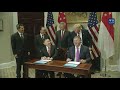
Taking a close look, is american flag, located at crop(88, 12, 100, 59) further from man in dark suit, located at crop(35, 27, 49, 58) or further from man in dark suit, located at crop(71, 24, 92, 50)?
man in dark suit, located at crop(35, 27, 49, 58)

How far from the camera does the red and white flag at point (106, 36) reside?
17.3 ft

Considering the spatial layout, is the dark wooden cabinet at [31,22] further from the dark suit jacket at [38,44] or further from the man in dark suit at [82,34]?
the man in dark suit at [82,34]

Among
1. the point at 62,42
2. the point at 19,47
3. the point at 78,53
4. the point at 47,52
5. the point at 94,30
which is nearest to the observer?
the point at 78,53

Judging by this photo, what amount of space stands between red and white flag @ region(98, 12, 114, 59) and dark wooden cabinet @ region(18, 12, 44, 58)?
1.52 metres

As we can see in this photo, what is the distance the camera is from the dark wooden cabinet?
5087 mm

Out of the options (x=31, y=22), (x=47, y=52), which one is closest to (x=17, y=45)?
(x=47, y=52)

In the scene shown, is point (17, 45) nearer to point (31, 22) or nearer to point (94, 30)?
point (31, 22)

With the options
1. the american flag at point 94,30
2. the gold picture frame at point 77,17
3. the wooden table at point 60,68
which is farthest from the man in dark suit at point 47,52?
the gold picture frame at point 77,17

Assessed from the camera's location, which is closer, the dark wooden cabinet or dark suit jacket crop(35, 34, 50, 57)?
dark suit jacket crop(35, 34, 50, 57)

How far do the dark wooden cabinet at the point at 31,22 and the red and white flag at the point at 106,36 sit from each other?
1520 mm

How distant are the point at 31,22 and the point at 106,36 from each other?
183 centimetres

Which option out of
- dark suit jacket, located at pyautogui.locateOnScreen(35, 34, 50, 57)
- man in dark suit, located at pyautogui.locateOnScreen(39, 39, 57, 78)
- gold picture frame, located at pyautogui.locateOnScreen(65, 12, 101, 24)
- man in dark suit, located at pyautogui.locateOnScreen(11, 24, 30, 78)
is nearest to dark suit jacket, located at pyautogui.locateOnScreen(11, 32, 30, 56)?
man in dark suit, located at pyautogui.locateOnScreen(11, 24, 30, 78)

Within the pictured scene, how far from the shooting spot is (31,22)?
5.69m
